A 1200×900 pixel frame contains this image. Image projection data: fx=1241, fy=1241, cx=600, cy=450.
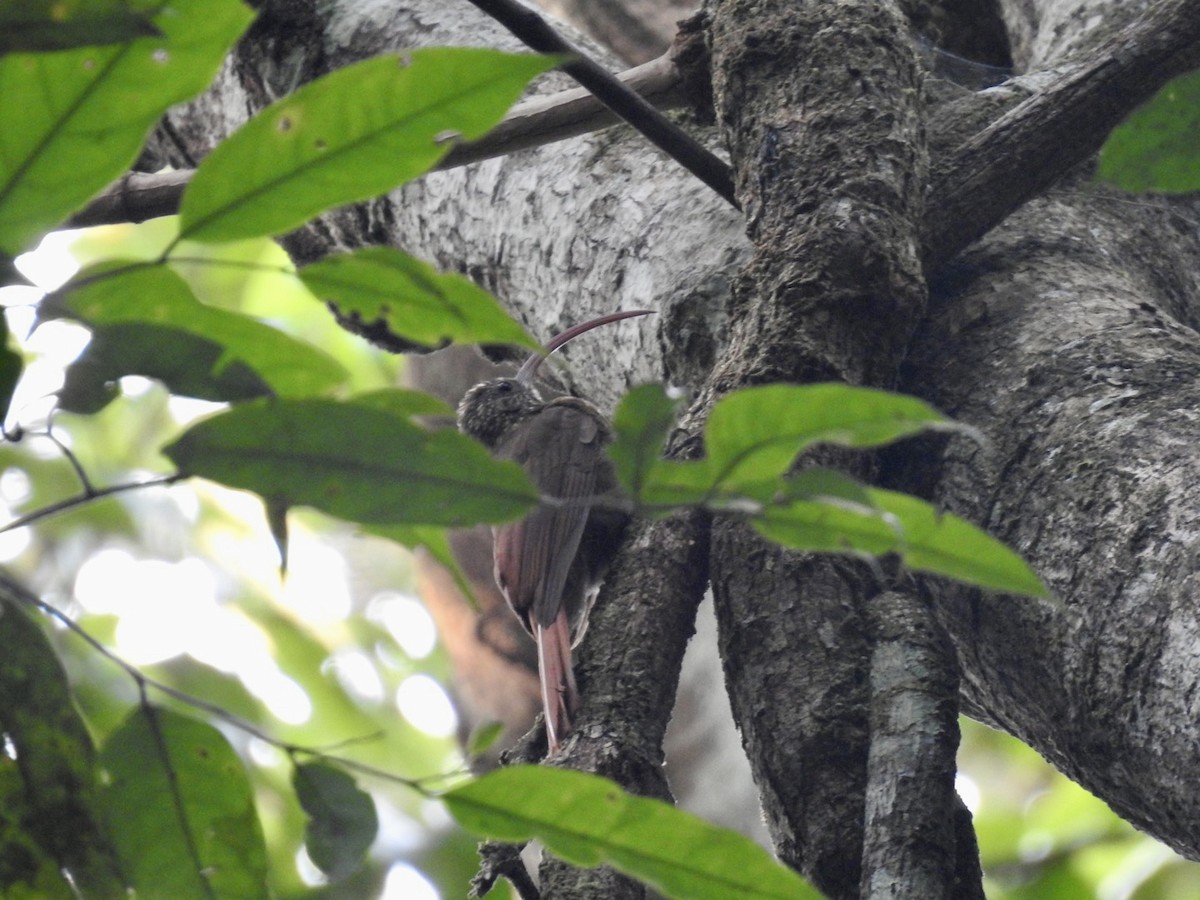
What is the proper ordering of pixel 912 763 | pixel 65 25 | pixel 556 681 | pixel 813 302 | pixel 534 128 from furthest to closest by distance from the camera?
pixel 534 128 < pixel 556 681 < pixel 813 302 < pixel 912 763 < pixel 65 25

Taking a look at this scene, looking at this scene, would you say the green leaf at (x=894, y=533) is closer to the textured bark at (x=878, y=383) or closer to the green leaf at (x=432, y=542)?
the green leaf at (x=432, y=542)

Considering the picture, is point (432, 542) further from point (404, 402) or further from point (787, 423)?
point (787, 423)

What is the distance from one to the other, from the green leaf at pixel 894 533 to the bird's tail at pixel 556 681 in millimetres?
695

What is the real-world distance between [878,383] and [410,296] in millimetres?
998

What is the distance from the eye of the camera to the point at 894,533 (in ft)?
2.66

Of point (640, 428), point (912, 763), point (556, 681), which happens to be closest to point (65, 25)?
point (640, 428)

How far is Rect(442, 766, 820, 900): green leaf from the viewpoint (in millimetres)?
821

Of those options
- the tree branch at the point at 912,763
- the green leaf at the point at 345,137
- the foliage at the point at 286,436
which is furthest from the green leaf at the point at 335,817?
the tree branch at the point at 912,763

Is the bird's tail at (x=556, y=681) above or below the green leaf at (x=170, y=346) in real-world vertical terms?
below

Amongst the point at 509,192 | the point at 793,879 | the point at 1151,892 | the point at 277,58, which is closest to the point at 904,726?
the point at 793,879

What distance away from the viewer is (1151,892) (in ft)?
11.7

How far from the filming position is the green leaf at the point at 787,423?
2.53 ft

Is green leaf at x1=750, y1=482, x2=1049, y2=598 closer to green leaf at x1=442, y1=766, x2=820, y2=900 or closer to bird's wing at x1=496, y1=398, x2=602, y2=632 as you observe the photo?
green leaf at x1=442, y1=766, x2=820, y2=900

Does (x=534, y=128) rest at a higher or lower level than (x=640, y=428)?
higher
